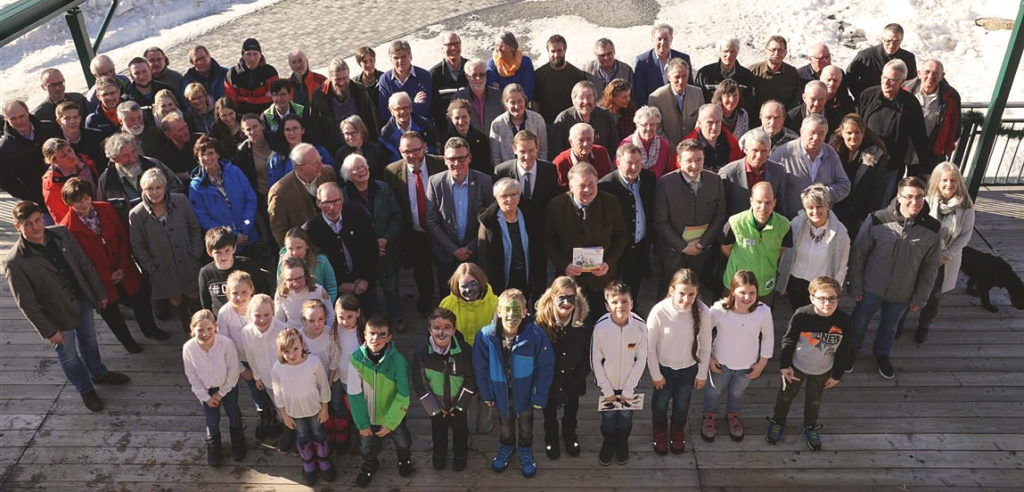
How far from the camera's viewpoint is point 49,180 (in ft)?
21.5

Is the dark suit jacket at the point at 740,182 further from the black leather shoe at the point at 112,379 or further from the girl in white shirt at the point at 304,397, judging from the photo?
the black leather shoe at the point at 112,379

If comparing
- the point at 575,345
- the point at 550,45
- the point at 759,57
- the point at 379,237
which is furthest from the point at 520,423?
the point at 759,57

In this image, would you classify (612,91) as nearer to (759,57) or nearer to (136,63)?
(136,63)

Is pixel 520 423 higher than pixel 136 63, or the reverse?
pixel 136 63

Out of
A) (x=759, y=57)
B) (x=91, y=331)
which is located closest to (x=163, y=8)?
(x=759, y=57)

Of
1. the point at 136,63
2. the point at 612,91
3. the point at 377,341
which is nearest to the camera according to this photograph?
the point at 377,341

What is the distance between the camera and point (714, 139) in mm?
6594

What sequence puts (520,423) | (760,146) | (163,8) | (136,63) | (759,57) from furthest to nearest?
(163,8), (759,57), (136,63), (760,146), (520,423)

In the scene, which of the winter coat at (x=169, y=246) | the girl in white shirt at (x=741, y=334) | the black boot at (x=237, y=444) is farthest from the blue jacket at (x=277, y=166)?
the girl in white shirt at (x=741, y=334)

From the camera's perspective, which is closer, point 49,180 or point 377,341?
point 377,341

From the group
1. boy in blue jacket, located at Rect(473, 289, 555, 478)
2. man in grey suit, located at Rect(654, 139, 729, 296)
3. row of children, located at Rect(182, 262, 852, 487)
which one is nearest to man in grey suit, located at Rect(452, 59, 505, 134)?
man in grey suit, located at Rect(654, 139, 729, 296)

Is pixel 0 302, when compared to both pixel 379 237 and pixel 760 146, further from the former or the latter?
pixel 760 146

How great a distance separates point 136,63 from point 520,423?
18.4ft

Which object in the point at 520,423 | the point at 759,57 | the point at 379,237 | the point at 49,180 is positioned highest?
the point at 49,180
